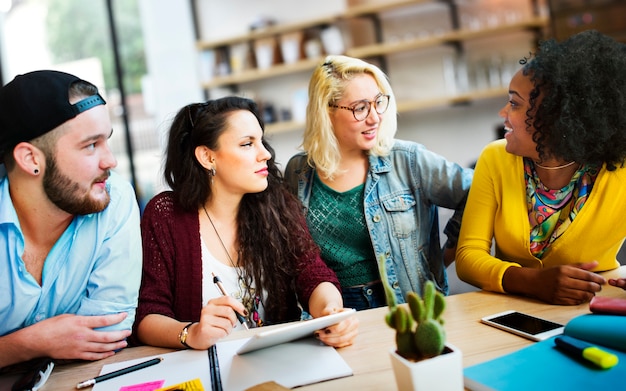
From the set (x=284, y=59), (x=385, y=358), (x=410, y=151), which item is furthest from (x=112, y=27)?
(x=385, y=358)

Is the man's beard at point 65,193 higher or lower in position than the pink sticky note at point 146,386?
higher

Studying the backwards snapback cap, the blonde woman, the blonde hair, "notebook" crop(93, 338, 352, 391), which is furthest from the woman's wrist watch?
the blonde hair

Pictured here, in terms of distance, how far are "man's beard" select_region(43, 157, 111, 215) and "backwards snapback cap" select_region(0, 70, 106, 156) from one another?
0.09 meters

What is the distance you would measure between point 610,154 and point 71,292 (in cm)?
144

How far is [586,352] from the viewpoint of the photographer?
1.02m

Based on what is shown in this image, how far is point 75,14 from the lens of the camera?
5777 millimetres

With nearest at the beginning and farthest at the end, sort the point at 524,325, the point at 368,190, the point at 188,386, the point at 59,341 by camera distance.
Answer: the point at 188,386 → the point at 524,325 → the point at 59,341 → the point at 368,190

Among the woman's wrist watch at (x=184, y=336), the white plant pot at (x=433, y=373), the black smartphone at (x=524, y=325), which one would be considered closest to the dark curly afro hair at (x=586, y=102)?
the black smartphone at (x=524, y=325)

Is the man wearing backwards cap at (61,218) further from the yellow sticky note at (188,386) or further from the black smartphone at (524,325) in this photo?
the black smartphone at (524,325)

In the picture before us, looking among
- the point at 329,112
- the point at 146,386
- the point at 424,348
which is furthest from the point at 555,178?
the point at 146,386

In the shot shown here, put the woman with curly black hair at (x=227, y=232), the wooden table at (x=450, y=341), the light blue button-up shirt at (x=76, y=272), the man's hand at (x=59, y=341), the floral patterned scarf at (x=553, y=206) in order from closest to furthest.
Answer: the wooden table at (x=450, y=341)
the man's hand at (x=59, y=341)
the light blue button-up shirt at (x=76, y=272)
the floral patterned scarf at (x=553, y=206)
the woman with curly black hair at (x=227, y=232)

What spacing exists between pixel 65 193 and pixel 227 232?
1.66ft

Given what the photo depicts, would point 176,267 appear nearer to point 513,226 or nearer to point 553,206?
point 513,226

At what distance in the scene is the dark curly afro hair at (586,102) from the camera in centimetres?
151
